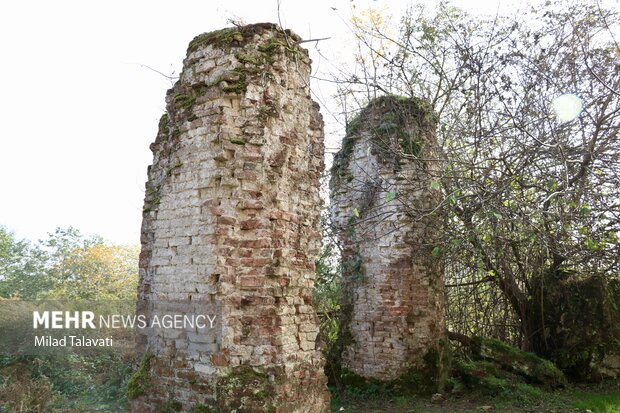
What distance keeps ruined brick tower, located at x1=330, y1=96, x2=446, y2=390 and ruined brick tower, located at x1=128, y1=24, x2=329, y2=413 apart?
3050 millimetres

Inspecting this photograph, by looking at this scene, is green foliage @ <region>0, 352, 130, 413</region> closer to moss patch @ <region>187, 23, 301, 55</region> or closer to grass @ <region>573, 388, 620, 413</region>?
moss patch @ <region>187, 23, 301, 55</region>

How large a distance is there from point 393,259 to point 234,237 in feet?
13.5

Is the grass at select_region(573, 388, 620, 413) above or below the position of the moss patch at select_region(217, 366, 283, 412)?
below

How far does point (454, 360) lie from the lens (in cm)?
763

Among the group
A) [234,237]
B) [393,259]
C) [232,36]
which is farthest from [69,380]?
[232,36]

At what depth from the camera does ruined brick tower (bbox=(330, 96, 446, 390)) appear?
7.25m

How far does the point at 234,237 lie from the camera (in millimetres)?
3908

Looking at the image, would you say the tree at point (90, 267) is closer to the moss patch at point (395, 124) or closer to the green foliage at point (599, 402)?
the moss patch at point (395, 124)

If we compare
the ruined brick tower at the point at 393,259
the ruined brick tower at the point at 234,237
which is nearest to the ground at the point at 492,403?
the ruined brick tower at the point at 393,259

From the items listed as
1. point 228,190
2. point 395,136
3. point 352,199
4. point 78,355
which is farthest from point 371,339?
point 78,355

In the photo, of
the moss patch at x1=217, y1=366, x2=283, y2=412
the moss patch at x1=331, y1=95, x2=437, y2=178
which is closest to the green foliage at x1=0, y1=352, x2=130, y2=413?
the moss patch at x1=217, y1=366, x2=283, y2=412

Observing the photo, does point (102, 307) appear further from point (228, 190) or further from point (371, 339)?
point (228, 190)

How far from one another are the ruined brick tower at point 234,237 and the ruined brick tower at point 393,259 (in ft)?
10.0

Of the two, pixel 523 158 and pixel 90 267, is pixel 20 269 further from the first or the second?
pixel 523 158
